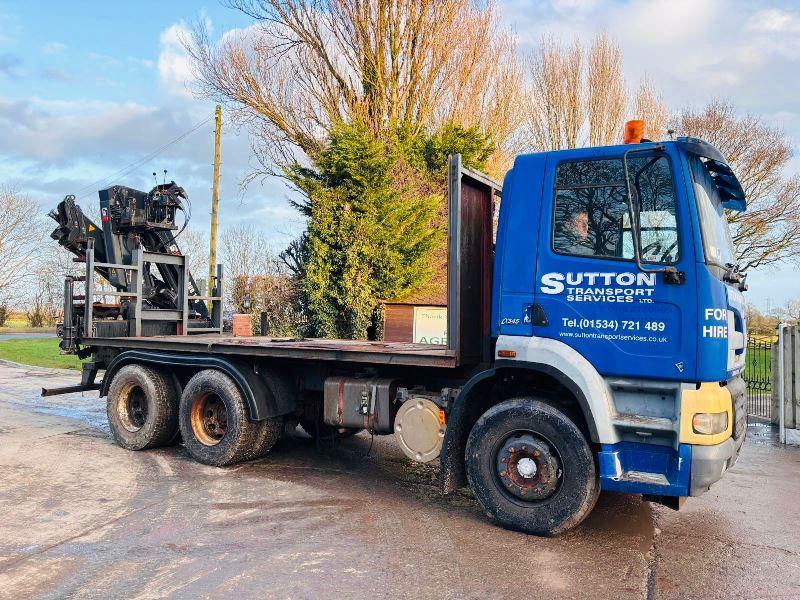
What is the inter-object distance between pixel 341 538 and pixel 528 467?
1.48m

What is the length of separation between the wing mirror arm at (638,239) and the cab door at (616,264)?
0.07 feet

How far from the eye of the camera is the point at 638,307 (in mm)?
4516

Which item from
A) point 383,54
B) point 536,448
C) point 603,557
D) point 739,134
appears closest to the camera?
point 603,557

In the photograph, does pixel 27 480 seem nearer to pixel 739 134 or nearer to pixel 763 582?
pixel 763 582

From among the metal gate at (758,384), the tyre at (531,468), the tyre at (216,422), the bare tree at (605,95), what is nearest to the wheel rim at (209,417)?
the tyre at (216,422)

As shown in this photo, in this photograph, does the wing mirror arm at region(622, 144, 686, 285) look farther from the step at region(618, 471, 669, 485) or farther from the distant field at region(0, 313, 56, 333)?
the distant field at region(0, 313, 56, 333)

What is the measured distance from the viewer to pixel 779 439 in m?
8.75

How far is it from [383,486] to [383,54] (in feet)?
43.9

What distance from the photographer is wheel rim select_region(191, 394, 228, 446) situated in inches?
276

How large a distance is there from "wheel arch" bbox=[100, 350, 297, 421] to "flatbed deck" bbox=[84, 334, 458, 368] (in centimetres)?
11

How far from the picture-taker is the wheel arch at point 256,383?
21.6ft

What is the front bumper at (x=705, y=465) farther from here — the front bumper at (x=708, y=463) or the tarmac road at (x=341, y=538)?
the tarmac road at (x=341, y=538)

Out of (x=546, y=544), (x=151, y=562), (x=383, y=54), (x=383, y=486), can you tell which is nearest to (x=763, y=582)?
(x=546, y=544)

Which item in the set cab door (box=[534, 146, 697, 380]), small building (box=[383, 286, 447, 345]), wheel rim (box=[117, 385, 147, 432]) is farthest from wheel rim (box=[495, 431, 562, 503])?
small building (box=[383, 286, 447, 345])
